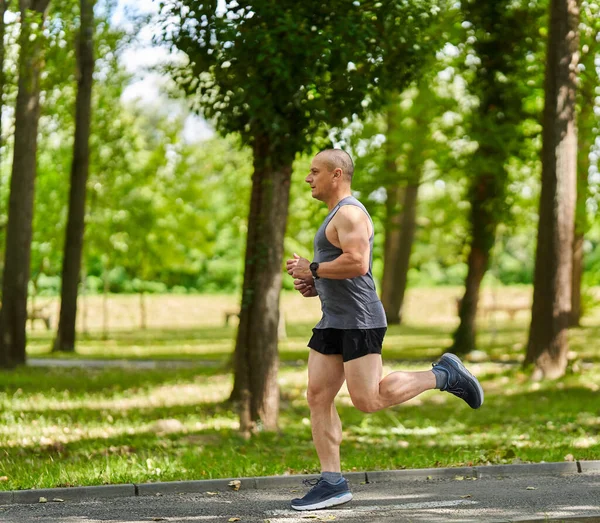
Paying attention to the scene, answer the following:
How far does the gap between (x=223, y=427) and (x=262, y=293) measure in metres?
1.55

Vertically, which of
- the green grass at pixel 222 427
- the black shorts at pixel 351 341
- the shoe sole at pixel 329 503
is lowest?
the green grass at pixel 222 427

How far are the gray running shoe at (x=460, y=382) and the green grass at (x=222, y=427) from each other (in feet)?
6.12

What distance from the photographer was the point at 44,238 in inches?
1289

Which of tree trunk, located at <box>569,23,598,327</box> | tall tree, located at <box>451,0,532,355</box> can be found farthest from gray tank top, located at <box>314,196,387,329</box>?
tall tree, located at <box>451,0,532,355</box>

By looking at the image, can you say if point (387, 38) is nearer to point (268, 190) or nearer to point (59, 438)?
point (268, 190)

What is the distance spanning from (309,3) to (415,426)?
507cm

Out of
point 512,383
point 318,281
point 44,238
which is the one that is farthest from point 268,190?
point 44,238

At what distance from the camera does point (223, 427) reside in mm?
11812

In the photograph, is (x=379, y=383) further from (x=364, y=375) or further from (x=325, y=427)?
(x=325, y=427)

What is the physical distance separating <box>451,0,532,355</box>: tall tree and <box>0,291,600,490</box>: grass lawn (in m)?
2.17

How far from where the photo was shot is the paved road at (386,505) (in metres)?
6.59

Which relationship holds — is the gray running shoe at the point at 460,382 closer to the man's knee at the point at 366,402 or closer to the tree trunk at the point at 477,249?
the man's knee at the point at 366,402

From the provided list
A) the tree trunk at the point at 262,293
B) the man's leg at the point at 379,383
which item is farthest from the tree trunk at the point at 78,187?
the man's leg at the point at 379,383

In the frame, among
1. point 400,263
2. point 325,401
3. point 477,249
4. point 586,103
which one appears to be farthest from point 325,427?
point 400,263
